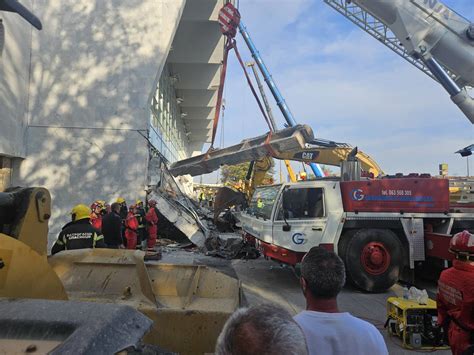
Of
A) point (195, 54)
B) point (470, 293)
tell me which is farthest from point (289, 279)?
point (195, 54)

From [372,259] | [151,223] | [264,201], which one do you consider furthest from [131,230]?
[372,259]

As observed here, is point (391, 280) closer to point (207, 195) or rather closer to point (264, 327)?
point (264, 327)

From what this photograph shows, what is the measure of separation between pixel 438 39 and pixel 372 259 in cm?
628

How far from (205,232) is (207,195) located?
23982 millimetres

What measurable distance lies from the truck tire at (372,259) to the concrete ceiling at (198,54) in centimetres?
1516

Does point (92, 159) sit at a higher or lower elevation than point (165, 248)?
higher

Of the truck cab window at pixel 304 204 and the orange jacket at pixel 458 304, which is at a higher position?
the truck cab window at pixel 304 204

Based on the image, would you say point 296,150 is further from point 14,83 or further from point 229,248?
point 14,83

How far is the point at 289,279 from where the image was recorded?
9297mm

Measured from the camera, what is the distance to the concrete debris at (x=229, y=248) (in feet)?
38.9

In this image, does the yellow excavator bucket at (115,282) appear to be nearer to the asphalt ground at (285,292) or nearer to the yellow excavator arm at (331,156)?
the asphalt ground at (285,292)

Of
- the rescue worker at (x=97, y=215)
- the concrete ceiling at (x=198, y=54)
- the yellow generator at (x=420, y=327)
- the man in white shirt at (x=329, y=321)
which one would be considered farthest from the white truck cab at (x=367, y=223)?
the concrete ceiling at (x=198, y=54)

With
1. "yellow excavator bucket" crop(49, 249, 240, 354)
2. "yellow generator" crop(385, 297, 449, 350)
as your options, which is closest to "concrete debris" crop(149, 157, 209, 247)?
"yellow generator" crop(385, 297, 449, 350)

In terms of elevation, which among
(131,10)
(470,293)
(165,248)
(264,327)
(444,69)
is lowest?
(165,248)
